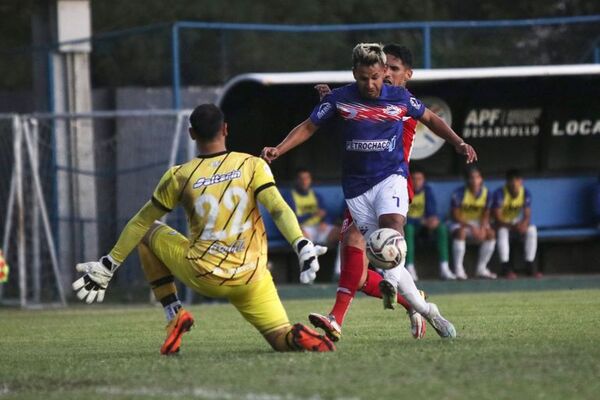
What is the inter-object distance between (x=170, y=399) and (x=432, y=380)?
1207 mm

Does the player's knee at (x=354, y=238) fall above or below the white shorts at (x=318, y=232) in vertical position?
above

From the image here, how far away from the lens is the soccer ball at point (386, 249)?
28.4ft

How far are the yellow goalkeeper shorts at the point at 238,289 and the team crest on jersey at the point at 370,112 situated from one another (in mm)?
1473

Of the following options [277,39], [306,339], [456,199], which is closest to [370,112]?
[306,339]

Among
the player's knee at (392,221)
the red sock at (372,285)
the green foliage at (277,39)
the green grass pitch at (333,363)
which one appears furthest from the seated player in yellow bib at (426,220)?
the player's knee at (392,221)

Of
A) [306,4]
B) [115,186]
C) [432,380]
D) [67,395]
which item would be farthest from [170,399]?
[306,4]

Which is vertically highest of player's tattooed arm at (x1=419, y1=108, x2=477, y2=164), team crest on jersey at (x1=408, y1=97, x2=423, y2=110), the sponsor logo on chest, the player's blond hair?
the player's blond hair

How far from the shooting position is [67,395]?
6.58m

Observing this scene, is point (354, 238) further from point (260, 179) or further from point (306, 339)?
point (260, 179)

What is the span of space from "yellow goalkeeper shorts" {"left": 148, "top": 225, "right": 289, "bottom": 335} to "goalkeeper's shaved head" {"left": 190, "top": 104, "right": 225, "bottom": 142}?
1.96 ft

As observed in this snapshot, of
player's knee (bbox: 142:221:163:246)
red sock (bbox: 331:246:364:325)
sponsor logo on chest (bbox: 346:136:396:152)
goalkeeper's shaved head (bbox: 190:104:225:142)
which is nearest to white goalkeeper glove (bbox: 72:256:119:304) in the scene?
player's knee (bbox: 142:221:163:246)

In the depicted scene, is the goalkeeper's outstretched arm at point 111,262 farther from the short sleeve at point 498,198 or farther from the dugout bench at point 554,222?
the short sleeve at point 498,198

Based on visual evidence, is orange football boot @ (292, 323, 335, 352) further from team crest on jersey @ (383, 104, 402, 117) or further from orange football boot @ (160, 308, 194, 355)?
team crest on jersey @ (383, 104, 402, 117)

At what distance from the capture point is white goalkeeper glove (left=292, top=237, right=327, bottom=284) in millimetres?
7477
